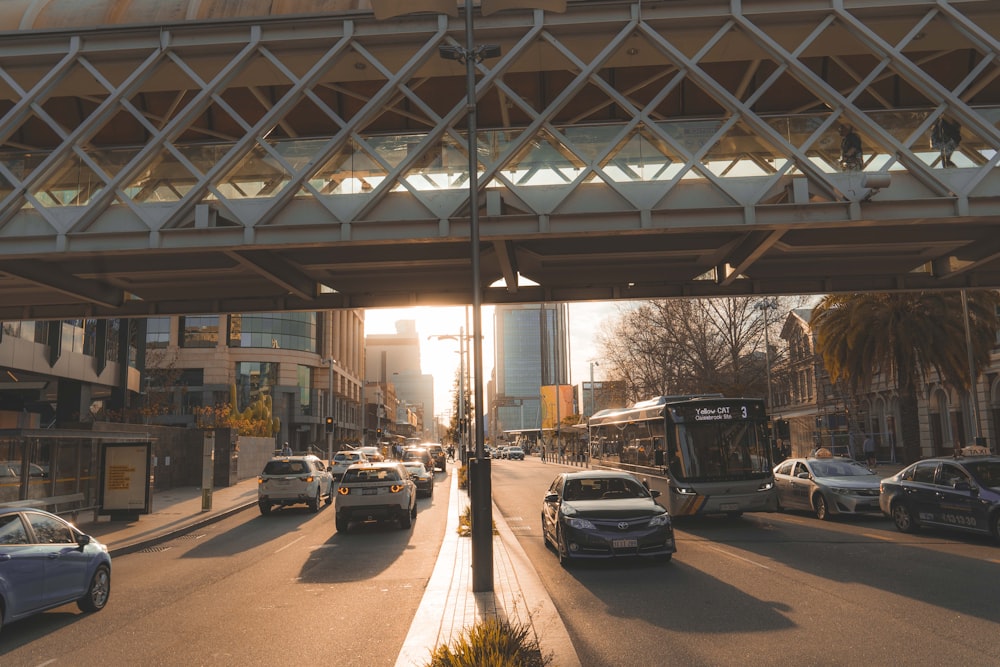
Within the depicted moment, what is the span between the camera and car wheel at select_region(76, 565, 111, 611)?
967cm

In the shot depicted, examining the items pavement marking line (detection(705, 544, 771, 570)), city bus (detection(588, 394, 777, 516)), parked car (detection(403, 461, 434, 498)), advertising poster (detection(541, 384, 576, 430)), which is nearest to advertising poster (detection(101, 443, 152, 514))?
parked car (detection(403, 461, 434, 498))

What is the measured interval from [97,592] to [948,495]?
14.7m

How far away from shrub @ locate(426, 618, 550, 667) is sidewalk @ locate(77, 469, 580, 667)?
89cm

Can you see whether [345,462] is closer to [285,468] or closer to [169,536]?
[285,468]

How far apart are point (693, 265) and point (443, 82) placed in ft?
27.3

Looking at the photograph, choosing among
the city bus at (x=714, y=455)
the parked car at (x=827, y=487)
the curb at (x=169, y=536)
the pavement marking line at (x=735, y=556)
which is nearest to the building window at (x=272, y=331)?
the curb at (x=169, y=536)

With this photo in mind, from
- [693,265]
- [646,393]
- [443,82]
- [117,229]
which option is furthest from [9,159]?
[646,393]

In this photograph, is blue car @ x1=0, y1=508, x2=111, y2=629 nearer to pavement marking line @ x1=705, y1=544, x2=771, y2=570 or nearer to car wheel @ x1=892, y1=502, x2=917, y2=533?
pavement marking line @ x1=705, y1=544, x2=771, y2=570

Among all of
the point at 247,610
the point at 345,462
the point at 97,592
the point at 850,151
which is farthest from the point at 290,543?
the point at 345,462

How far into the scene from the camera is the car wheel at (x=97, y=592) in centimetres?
967

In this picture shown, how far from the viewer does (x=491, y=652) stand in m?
5.29

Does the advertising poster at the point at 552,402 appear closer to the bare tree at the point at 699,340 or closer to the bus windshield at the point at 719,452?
the bare tree at the point at 699,340

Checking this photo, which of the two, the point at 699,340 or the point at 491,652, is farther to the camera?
the point at 699,340

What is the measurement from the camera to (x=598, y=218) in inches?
620
